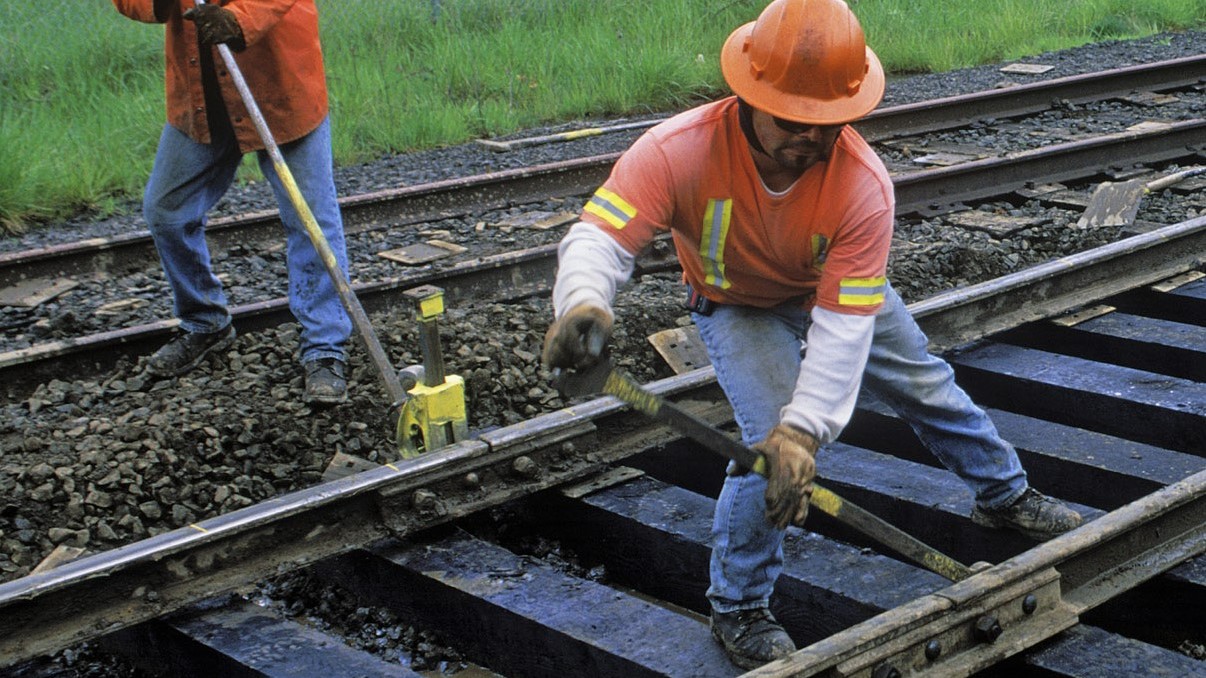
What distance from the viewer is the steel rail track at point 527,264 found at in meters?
5.42

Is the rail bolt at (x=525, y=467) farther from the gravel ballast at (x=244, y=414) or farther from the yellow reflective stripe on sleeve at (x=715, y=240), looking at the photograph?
the yellow reflective stripe on sleeve at (x=715, y=240)

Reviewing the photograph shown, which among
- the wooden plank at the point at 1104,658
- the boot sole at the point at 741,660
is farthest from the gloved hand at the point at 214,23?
the wooden plank at the point at 1104,658

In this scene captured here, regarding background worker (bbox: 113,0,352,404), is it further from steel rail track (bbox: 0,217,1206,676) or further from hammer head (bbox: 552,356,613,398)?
hammer head (bbox: 552,356,613,398)

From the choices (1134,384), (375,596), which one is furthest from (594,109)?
(375,596)

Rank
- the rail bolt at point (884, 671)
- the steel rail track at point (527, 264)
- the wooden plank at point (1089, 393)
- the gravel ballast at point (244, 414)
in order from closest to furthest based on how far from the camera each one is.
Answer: the rail bolt at point (884, 671) < the gravel ballast at point (244, 414) < the wooden plank at point (1089, 393) < the steel rail track at point (527, 264)

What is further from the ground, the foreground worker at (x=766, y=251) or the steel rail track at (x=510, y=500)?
the foreground worker at (x=766, y=251)

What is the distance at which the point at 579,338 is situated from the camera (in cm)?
281

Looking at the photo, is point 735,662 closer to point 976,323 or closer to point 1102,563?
point 1102,563

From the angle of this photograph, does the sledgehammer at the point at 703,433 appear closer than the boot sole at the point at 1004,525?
Yes

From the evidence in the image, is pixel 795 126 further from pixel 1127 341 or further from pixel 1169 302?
pixel 1169 302

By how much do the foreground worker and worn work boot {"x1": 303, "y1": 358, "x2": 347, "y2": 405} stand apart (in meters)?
1.88

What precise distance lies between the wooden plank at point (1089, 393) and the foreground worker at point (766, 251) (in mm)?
1517

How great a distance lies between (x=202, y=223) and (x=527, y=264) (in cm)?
160

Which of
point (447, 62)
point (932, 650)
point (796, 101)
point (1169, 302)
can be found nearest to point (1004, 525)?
point (932, 650)
